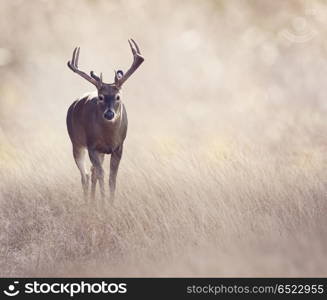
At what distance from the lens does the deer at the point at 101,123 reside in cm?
846

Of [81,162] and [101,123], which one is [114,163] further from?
[81,162]

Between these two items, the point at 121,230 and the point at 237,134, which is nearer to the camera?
the point at 121,230

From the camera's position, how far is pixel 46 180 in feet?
31.3

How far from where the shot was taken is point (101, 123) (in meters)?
8.87

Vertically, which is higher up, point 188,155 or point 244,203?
point 188,155

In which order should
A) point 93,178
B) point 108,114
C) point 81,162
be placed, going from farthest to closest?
point 81,162, point 93,178, point 108,114

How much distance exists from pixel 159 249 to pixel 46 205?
78.2 inches

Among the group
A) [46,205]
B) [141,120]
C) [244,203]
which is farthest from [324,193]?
[141,120]

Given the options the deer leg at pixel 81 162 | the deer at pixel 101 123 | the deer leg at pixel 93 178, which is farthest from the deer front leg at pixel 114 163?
the deer leg at pixel 81 162

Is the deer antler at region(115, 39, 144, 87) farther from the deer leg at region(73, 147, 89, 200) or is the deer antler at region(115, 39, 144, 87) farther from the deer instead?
the deer leg at region(73, 147, 89, 200)

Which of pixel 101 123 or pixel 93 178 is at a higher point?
pixel 101 123

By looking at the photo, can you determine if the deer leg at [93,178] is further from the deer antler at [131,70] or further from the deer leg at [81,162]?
the deer antler at [131,70]

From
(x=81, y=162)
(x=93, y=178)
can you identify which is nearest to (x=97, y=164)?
(x=93, y=178)

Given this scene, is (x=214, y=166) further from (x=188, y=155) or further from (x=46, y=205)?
(x=46, y=205)
